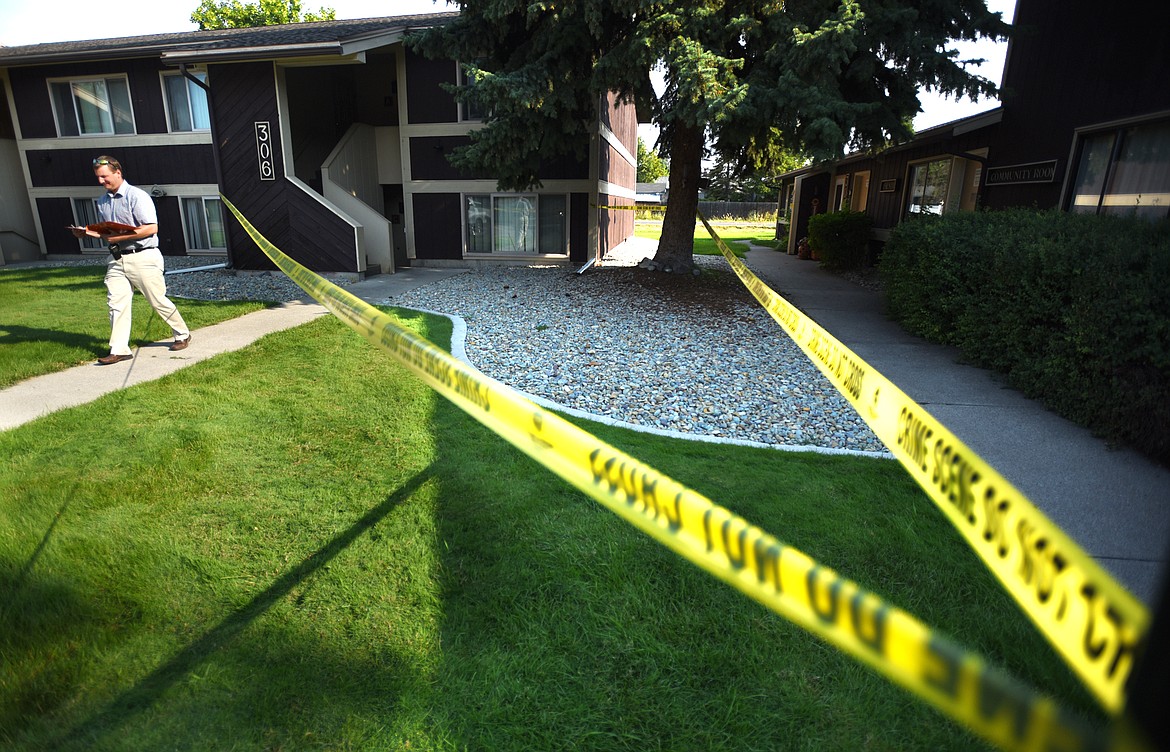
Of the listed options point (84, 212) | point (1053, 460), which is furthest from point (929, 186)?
point (84, 212)

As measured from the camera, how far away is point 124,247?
20.1 ft

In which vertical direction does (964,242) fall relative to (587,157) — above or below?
below

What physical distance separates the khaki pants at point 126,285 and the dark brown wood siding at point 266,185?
21.5 ft

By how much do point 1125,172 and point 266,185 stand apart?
15.4m

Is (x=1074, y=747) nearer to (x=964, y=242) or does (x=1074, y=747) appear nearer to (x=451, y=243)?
(x=964, y=242)

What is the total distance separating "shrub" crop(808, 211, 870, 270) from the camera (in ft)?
53.7

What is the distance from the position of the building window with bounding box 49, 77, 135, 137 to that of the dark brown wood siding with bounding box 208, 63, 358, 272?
5.81 metres

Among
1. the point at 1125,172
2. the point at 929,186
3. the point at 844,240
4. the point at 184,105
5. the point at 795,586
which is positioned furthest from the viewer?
the point at 844,240

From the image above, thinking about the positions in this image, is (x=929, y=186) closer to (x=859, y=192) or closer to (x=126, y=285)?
(x=859, y=192)

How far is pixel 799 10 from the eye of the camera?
8.94 meters

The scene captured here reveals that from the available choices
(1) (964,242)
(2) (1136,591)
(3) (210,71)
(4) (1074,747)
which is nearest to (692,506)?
(4) (1074,747)

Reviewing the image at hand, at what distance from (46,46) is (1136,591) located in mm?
26324

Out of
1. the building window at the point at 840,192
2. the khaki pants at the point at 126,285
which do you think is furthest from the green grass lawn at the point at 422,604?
the building window at the point at 840,192

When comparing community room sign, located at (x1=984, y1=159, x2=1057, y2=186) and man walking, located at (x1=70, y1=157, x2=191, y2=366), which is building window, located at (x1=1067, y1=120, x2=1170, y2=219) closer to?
community room sign, located at (x1=984, y1=159, x2=1057, y2=186)
